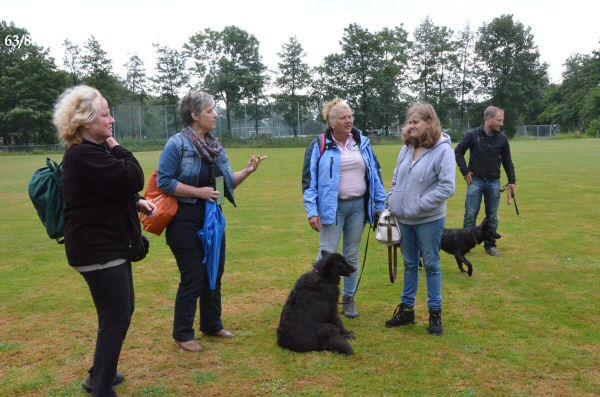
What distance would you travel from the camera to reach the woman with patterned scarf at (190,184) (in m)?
3.96

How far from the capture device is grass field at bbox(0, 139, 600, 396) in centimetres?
366

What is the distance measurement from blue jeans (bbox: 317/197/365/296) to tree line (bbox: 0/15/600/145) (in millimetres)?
51569

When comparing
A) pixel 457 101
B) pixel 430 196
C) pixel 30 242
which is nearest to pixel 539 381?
pixel 430 196

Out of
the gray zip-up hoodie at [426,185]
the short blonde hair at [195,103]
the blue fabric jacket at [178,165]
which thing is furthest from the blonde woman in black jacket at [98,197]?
the gray zip-up hoodie at [426,185]

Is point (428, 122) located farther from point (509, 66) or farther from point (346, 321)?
point (509, 66)

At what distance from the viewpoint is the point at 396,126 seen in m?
59.0

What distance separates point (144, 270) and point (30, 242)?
11.0 feet

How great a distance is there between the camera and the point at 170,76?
217 feet

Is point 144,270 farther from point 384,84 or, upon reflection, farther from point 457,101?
point 457,101

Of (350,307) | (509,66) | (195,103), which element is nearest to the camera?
(195,103)

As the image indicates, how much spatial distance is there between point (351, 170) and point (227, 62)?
203ft

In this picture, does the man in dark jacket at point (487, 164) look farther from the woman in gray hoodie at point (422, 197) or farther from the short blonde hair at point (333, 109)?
the short blonde hair at point (333, 109)

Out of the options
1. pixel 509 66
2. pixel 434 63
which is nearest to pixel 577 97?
pixel 509 66

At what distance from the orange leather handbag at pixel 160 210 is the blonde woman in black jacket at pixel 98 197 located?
2.68 feet
